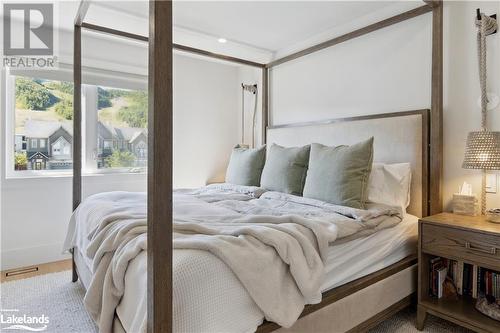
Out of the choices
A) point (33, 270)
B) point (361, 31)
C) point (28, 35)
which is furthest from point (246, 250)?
point (28, 35)

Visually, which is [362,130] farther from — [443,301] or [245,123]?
[245,123]

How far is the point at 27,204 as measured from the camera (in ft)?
9.82

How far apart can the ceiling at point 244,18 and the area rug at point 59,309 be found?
2.35 metres

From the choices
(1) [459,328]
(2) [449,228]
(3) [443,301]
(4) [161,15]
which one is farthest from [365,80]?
(4) [161,15]

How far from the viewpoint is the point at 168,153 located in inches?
38.6

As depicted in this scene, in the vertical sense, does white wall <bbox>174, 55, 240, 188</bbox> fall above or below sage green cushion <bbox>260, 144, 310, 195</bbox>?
above

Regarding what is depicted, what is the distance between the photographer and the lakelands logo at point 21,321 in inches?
75.5

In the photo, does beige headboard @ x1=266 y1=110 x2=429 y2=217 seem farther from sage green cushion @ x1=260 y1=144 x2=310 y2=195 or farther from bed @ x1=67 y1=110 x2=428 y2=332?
sage green cushion @ x1=260 y1=144 x2=310 y2=195

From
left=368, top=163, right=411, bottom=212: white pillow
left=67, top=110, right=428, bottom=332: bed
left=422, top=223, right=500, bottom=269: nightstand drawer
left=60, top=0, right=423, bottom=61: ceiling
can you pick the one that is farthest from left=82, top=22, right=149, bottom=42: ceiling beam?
left=422, top=223, right=500, bottom=269: nightstand drawer

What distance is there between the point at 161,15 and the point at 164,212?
636 mm

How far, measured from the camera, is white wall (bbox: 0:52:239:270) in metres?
2.94

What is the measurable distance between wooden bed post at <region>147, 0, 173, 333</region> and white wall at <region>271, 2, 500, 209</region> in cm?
210

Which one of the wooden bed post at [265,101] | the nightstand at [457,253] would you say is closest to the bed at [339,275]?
the nightstand at [457,253]

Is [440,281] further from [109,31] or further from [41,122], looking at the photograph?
[41,122]
